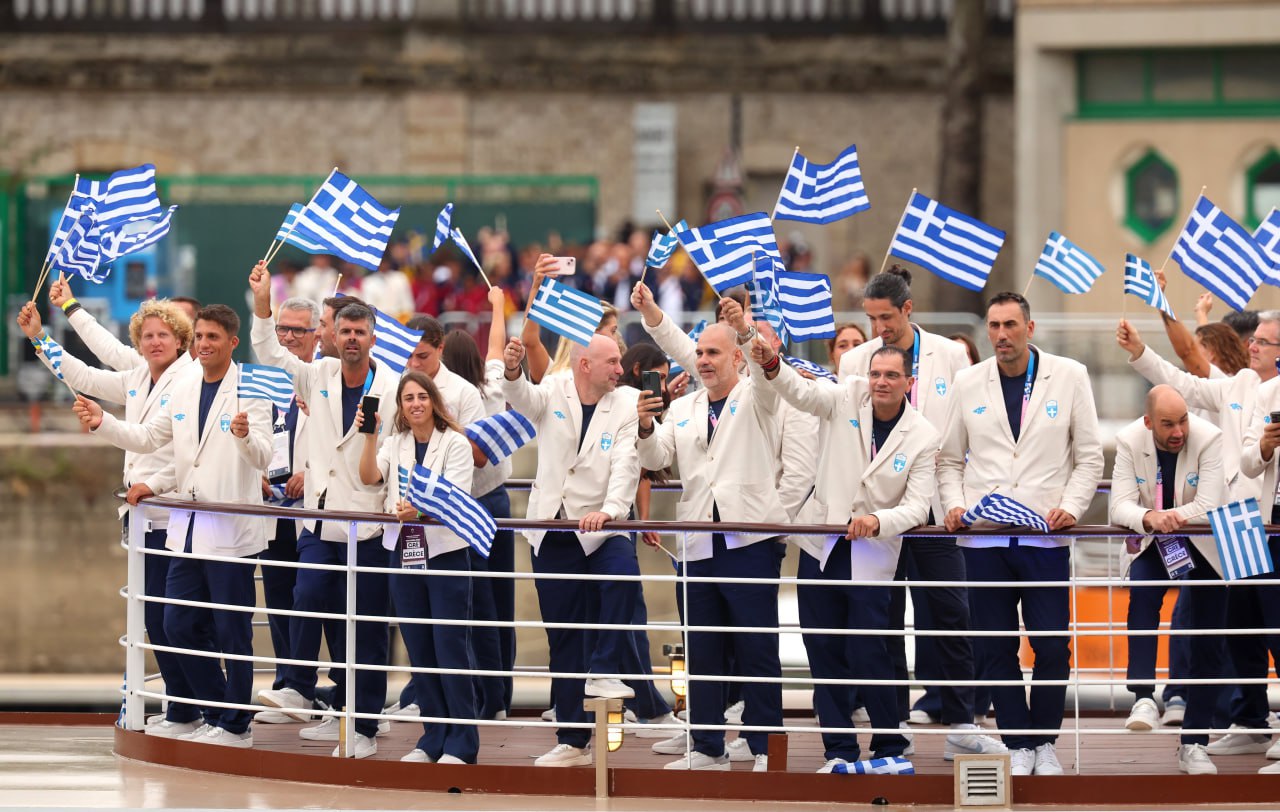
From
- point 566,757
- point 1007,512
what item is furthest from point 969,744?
point 566,757

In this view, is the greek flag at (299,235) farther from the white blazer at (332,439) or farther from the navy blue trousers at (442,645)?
the navy blue trousers at (442,645)

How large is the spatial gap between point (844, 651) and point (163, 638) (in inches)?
145

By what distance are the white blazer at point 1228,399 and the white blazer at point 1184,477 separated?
24 cm

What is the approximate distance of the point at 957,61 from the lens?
28.6 m

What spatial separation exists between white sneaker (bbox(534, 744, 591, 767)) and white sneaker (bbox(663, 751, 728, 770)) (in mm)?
441

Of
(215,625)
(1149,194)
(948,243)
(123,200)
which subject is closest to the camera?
(215,625)

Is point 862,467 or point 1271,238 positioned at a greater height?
point 1271,238

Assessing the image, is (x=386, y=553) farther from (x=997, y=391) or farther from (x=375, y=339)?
(x=997, y=391)

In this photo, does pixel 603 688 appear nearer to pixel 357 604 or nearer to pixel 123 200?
pixel 357 604

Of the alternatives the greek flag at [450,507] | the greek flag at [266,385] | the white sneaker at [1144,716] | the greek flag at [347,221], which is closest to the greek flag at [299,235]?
the greek flag at [347,221]

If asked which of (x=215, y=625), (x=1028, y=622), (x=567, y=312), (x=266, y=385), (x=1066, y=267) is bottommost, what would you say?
(x=215, y=625)

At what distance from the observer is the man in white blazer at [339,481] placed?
1069 centimetres

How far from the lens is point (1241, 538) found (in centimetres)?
968

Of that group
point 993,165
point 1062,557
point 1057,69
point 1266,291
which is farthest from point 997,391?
point 993,165
